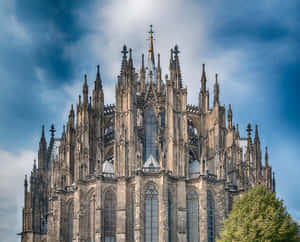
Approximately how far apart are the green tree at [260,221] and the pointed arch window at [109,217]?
18.8 metres

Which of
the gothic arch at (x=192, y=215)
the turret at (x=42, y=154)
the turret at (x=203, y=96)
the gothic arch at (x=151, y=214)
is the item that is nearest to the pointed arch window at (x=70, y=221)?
the gothic arch at (x=151, y=214)

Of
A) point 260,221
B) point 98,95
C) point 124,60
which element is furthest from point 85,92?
point 260,221

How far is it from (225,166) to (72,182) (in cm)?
1947

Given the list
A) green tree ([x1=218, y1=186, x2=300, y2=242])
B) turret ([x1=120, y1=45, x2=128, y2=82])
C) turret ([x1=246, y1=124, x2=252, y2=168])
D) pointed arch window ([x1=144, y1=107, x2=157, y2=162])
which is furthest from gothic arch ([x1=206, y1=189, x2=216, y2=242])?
turret ([x1=120, y1=45, x2=128, y2=82])

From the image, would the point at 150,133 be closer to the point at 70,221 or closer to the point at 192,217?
the point at 192,217

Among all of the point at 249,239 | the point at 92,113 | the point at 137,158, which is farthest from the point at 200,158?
the point at 249,239

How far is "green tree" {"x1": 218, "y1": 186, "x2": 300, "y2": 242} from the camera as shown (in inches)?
2237

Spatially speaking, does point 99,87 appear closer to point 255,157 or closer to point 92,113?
point 92,113

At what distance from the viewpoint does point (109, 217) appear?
76125mm

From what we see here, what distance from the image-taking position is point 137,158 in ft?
251

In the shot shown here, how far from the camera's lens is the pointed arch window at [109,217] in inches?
2970

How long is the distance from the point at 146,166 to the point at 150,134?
6612 millimetres

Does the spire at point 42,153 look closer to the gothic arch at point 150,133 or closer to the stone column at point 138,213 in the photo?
the gothic arch at point 150,133

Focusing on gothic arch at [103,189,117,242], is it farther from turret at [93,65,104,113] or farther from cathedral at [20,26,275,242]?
turret at [93,65,104,113]
